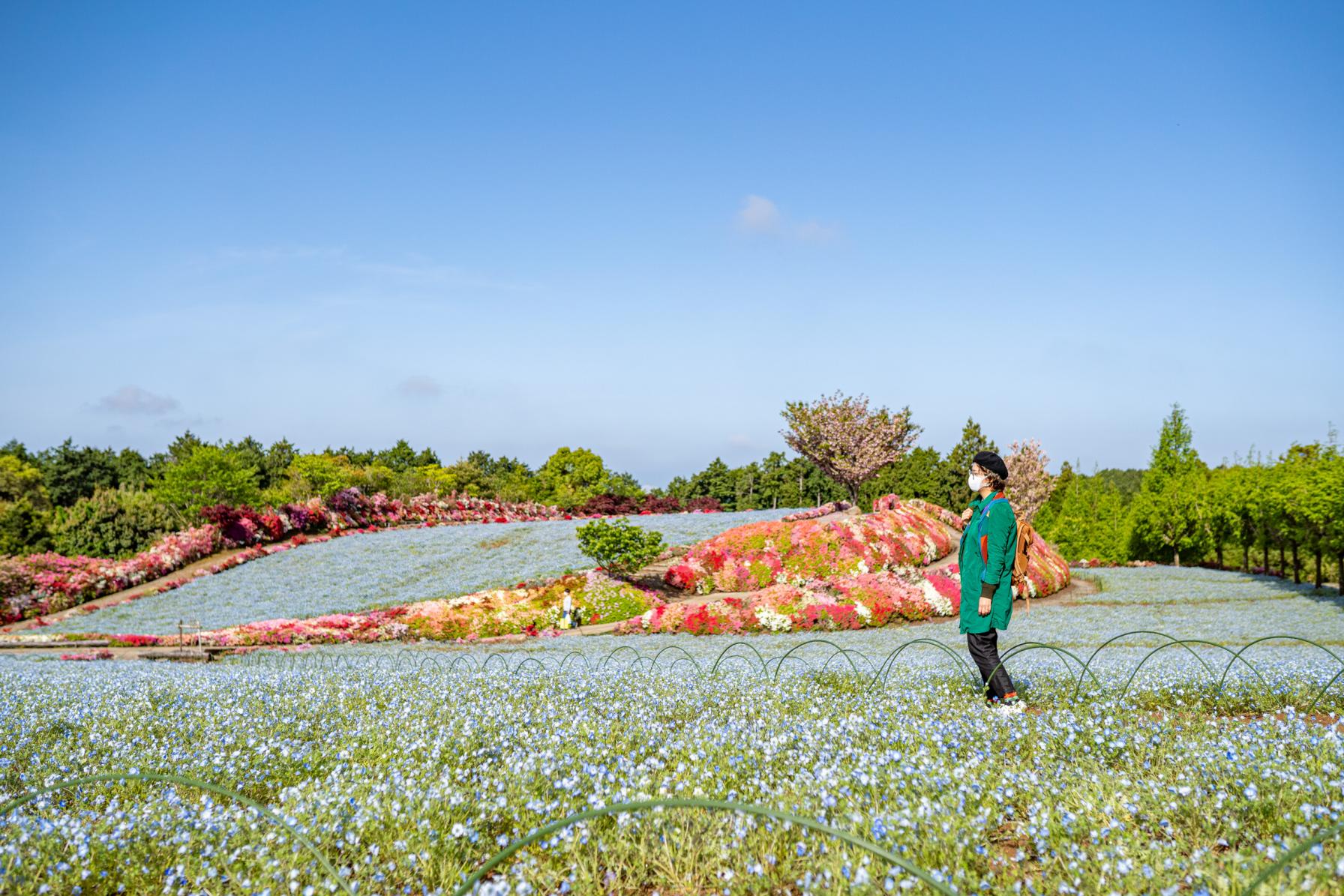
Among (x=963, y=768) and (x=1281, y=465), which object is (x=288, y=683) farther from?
(x=1281, y=465)

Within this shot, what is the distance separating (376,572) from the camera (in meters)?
23.0

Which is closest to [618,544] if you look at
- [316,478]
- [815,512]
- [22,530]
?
[815,512]

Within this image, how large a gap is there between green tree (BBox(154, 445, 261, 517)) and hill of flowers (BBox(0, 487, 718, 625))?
1.16 meters

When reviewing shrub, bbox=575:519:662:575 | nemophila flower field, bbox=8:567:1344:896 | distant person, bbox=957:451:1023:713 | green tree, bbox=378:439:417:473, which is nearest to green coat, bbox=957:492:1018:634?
distant person, bbox=957:451:1023:713

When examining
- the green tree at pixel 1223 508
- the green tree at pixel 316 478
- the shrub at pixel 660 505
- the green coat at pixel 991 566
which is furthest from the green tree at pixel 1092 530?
the green tree at pixel 316 478

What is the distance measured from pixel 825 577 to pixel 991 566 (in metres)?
12.6

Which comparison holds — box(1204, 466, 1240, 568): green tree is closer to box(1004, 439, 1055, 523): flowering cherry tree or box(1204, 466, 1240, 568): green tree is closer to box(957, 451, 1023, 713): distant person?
box(1004, 439, 1055, 523): flowering cherry tree

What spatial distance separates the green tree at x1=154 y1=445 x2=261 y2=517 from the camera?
28.6 meters

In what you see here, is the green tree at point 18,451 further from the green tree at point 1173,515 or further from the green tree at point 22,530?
the green tree at point 1173,515

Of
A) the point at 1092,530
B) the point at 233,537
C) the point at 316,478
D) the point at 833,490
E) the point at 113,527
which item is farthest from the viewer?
the point at 833,490

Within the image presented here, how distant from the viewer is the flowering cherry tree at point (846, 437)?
27.9 metres

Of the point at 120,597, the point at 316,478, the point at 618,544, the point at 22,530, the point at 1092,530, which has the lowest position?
the point at 120,597

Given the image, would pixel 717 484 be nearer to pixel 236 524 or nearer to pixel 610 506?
pixel 610 506

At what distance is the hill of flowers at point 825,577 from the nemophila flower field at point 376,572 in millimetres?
4227
